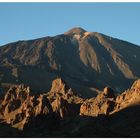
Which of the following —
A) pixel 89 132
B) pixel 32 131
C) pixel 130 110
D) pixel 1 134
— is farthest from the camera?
pixel 130 110

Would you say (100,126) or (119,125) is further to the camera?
(119,125)

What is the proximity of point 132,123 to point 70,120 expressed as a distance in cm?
2157

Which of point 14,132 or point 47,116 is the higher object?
point 14,132

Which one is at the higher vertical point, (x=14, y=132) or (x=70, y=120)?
(x=14, y=132)

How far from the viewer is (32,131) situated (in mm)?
171875

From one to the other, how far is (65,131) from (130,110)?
26975mm

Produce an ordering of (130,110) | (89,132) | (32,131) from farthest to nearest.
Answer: (130,110) → (32,131) → (89,132)

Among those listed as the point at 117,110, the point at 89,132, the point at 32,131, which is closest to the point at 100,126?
the point at 89,132

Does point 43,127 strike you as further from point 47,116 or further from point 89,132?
point 89,132

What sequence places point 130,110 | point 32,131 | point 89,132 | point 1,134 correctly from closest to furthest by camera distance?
1. point 1,134
2. point 89,132
3. point 32,131
4. point 130,110

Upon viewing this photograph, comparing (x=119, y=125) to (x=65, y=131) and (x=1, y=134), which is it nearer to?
(x=65, y=131)

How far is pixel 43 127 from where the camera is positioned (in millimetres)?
181250

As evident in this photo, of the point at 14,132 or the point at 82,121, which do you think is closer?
the point at 14,132

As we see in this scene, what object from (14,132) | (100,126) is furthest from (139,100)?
(14,132)
